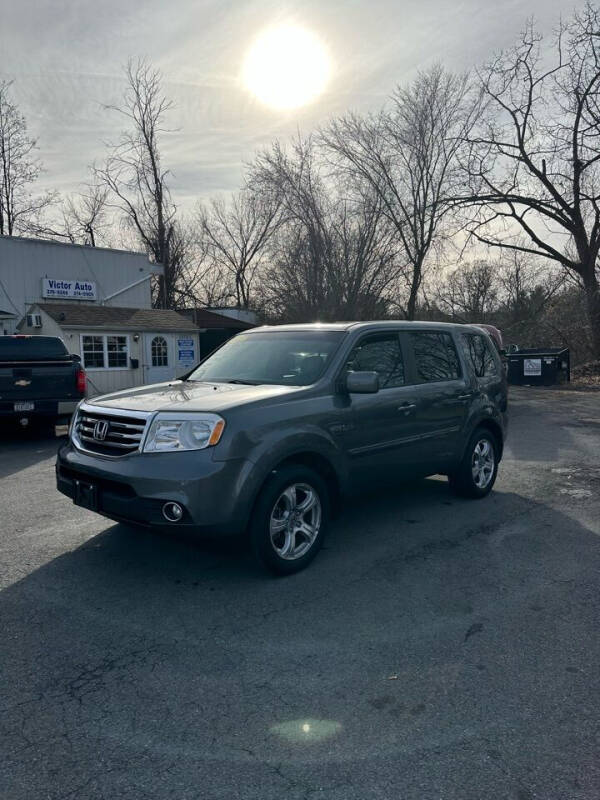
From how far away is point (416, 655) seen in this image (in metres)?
3.38

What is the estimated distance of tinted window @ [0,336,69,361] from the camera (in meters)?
10.7

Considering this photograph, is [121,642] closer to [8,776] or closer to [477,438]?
[8,776]

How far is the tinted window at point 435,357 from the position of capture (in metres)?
5.94

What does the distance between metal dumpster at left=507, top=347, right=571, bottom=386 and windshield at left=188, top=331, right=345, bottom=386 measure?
18855mm

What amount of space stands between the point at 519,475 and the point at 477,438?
184 cm

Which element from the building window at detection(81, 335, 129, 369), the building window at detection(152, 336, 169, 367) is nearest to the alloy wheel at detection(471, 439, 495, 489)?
the building window at detection(81, 335, 129, 369)

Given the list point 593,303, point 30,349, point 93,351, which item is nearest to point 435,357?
point 30,349

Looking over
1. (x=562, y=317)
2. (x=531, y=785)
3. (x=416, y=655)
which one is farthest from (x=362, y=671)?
(x=562, y=317)

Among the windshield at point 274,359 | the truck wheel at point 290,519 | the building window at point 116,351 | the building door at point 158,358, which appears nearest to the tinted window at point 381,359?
the windshield at point 274,359

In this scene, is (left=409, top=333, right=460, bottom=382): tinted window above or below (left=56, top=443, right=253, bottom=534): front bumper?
above

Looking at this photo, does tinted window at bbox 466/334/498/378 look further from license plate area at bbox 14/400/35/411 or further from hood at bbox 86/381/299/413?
license plate area at bbox 14/400/35/411

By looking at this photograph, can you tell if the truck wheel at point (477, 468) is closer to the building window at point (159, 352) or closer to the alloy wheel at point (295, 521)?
the alloy wheel at point (295, 521)

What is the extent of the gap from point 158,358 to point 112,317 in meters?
2.36

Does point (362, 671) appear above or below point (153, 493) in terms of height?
below
